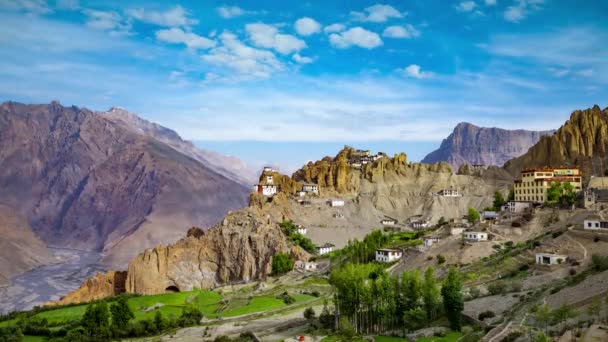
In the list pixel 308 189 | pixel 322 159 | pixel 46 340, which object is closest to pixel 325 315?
pixel 46 340

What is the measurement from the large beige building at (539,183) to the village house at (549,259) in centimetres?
3090

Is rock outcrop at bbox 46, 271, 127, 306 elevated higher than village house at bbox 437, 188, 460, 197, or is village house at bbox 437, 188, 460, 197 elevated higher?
village house at bbox 437, 188, 460, 197

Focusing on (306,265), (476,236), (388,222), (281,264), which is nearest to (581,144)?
(388,222)

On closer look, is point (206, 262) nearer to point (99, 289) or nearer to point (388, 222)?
point (99, 289)

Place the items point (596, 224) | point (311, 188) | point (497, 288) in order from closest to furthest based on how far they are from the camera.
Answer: point (497, 288) → point (596, 224) → point (311, 188)

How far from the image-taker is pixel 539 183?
98.9 m

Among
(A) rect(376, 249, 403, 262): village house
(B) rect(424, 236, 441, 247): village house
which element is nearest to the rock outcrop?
(A) rect(376, 249, 403, 262): village house

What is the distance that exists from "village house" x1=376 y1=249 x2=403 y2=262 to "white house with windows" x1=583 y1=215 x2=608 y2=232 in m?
29.2

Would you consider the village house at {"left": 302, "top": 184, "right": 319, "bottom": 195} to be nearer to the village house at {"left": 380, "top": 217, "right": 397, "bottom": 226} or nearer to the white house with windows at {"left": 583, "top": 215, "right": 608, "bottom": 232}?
the village house at {"left": 380, "top": 217, "right": 397, "bottom": 226}

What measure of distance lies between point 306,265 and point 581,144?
222ft

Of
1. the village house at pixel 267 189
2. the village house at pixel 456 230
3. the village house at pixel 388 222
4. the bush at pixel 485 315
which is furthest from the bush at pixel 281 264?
the bush at pixel 485 315

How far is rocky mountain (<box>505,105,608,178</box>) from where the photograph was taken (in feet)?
424

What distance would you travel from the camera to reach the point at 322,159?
592 ft

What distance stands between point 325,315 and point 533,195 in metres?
49.6
